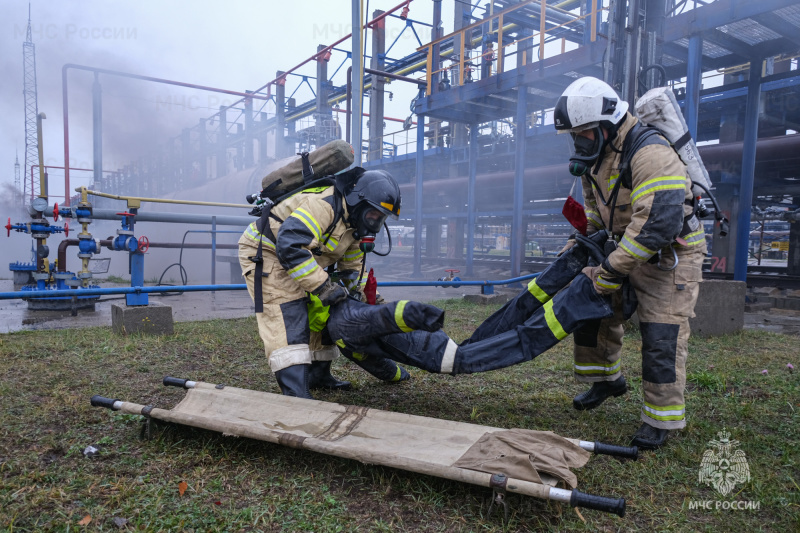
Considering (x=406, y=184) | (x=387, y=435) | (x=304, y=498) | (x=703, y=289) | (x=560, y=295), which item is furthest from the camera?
(x=406, y=184)

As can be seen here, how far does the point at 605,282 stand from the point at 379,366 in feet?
5.35

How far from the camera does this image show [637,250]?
251 cm

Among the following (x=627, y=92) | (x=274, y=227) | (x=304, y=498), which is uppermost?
(x=627, y=92)

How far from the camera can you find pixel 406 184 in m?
17.7

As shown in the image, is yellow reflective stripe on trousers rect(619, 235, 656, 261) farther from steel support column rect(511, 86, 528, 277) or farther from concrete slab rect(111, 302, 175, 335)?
steel support column rect(511, 86, 528, 277)

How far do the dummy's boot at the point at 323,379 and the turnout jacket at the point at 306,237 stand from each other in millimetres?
743

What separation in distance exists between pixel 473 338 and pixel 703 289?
13.1 feet

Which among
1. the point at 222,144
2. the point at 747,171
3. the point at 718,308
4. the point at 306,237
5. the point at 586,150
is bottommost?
the point at 718,308

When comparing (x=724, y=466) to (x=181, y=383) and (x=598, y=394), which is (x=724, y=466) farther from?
(x=181, y=383)

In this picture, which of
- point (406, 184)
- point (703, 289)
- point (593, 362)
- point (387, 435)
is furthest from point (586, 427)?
point (406, 184)

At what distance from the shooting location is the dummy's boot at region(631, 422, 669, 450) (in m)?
2.59

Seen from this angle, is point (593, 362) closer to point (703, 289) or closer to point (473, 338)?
point (473, 338)

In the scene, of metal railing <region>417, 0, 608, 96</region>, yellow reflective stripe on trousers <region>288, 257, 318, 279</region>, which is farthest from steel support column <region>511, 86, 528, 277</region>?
yellow reflective stripe on trousers <region>288, 257, 318, 279</region>

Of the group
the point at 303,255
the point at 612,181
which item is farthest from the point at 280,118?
the point at 612,181
